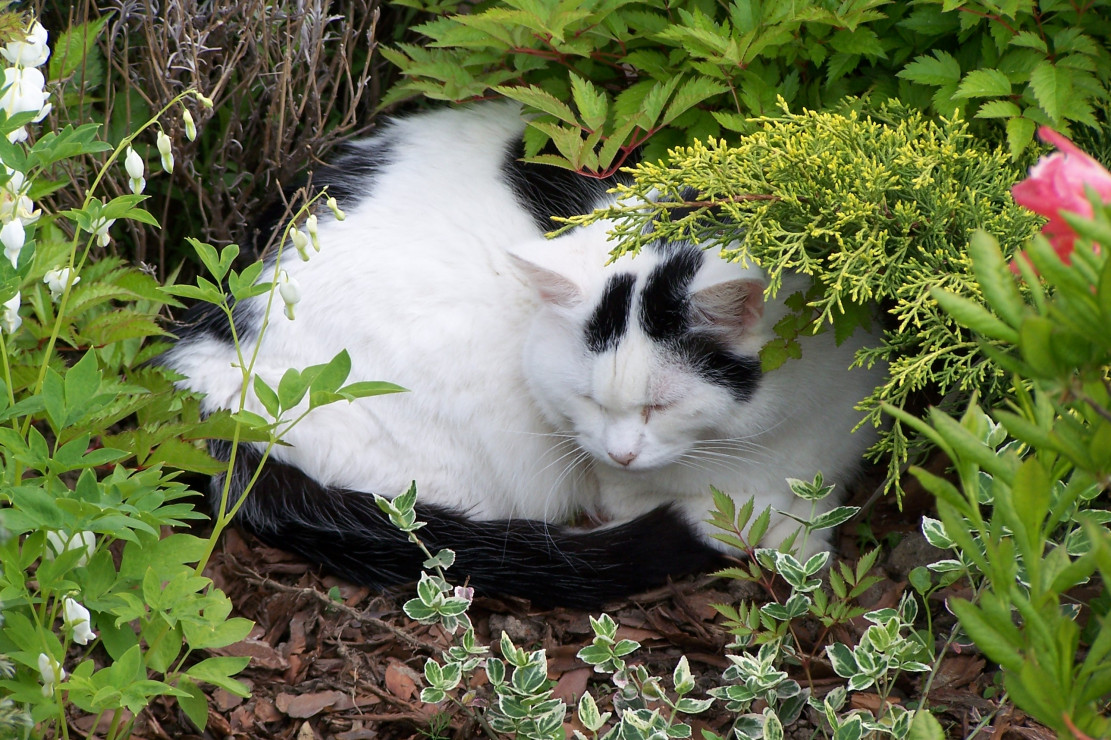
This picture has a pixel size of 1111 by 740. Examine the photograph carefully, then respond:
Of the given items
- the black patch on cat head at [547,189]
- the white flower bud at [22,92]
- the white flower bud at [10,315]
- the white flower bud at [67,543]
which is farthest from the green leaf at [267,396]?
the black patch on cat head at [547,189]

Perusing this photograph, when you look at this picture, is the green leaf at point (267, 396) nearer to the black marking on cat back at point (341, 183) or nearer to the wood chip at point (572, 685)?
the wood chip at point (572, 685)

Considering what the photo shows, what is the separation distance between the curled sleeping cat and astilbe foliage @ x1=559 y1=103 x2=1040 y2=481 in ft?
0.76

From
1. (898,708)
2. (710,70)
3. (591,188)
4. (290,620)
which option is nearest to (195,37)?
(591,188)

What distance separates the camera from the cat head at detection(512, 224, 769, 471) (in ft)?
6.63

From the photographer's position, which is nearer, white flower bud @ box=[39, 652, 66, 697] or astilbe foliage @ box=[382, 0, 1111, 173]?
white flower bud @ box=[39, 652, 66, 697]

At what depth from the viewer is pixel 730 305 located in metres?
1.96

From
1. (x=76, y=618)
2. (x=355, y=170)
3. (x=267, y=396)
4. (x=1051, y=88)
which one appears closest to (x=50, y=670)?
(x=76, y=618)

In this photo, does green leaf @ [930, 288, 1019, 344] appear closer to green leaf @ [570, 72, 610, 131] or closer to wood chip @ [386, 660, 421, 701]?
green leaf @ [570, 72, 610, 131]

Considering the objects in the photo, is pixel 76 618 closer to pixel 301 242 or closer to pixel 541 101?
pixel 301 242

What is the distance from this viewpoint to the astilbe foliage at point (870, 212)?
1682 millimetres

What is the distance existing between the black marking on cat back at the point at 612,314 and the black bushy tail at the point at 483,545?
17.8 inches

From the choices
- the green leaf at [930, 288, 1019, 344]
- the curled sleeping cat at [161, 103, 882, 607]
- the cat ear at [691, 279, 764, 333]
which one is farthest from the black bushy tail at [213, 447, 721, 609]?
the green leaf at [930, 288, 1019, 344]

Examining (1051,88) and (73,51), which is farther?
(73,51)

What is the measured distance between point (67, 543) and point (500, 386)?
1.20 meters
